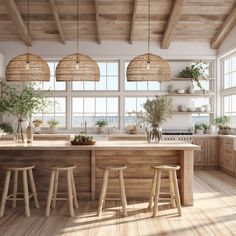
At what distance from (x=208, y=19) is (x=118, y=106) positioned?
290 cm

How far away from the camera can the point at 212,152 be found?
8.83 metres

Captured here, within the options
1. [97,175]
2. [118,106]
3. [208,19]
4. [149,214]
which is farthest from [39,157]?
[208,19]

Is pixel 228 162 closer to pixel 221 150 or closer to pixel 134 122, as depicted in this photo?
pixel 221 150

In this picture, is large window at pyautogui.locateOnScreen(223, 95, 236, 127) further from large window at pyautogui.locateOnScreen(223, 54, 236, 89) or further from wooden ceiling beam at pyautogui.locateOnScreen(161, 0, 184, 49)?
wooden ceiling beam at pyautogui.locateOnScreen(161, 0, 184, 49)

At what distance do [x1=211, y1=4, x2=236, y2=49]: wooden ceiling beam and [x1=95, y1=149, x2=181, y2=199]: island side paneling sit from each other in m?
3.82

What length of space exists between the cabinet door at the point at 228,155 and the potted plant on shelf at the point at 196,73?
1.63 m

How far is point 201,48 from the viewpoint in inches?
369

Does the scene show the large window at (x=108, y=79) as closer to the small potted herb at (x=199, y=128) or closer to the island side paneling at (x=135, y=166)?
the small potted herb at (x=199, y=128)

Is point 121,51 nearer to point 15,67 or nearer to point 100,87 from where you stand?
point 100,87

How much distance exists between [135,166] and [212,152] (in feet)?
12.3

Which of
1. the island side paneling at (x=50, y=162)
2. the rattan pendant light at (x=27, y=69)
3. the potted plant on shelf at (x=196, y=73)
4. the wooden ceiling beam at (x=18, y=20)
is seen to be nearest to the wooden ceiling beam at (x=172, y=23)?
the potted plant on shelf at (x=196, y=73)

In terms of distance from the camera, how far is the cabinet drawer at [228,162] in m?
7.85

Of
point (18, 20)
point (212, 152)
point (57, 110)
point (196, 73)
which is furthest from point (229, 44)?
point (18, 20)

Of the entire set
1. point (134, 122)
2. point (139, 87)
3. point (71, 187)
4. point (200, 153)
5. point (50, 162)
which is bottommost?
point (71, 187)
